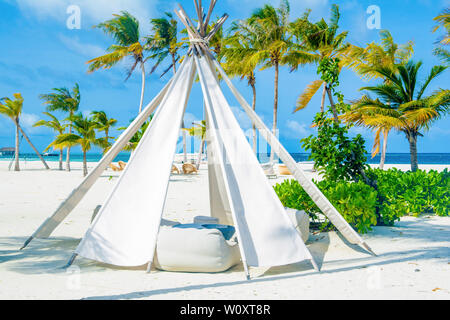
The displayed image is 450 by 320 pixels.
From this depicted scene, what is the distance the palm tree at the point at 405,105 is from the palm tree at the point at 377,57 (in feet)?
0.92

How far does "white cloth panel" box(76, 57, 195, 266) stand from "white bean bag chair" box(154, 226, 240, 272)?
0.17m

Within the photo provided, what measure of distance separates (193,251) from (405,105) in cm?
791

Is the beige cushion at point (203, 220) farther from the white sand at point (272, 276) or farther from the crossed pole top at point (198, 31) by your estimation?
the crossed pole top at point (198, 31)

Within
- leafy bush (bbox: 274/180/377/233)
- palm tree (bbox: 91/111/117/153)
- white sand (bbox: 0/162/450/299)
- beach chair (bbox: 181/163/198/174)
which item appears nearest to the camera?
white sand (bbox: 0/162/450/299)

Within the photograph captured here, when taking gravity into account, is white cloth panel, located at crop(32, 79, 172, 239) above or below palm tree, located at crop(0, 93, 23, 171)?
below

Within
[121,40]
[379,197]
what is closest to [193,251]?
[379,197]

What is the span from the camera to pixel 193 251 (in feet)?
14.5

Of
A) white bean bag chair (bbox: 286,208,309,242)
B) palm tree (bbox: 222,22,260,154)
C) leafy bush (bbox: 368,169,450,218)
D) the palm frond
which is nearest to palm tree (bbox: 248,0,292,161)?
palm tree (bbox: 222,22,260,154)

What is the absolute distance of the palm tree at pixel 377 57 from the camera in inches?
412

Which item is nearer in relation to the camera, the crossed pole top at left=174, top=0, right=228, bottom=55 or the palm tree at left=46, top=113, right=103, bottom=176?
the crossed pole top at left=174, top=0, right=228, bottom=55

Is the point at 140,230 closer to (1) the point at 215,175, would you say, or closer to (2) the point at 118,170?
(1) the point at 215,175

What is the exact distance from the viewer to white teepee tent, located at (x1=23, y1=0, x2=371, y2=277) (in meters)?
4.48

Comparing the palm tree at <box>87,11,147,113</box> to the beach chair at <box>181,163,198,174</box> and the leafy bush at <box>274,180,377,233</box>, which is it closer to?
the beach chair at <box>181,163,198,174</box>

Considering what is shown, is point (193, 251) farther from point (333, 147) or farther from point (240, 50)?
point (240, 50)
